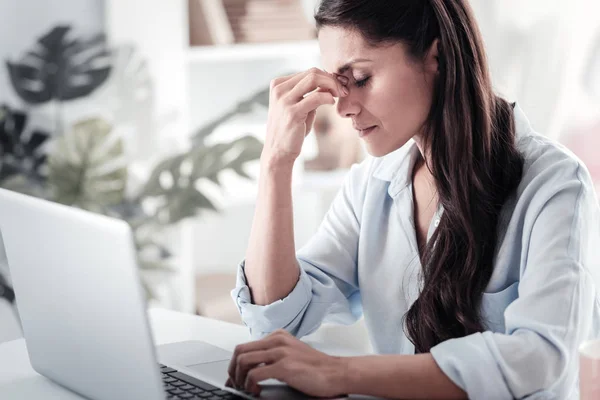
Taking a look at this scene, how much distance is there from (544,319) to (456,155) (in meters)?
0.36

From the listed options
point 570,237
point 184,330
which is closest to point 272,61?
→ point 184,330

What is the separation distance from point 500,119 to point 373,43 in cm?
25

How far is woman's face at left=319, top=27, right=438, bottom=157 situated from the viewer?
1354 mm

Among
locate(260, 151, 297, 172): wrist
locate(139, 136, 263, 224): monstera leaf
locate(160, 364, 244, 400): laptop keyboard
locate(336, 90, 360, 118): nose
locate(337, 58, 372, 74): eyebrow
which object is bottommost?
locate(139, 136, 263, 224): monstera leaf

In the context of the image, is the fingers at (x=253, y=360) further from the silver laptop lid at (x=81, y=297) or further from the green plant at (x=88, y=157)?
the green plant at (x=88, y=157)

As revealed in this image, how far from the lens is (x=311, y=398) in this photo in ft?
3.43

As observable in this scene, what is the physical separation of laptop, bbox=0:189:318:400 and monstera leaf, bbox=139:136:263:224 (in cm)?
133

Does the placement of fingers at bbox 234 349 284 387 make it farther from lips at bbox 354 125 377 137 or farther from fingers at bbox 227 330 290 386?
lips at bbox 354 125 377 137

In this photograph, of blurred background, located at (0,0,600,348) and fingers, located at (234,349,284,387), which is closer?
fingers, located at (234,349,284,387)

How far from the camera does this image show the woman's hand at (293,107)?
1396 millimetres

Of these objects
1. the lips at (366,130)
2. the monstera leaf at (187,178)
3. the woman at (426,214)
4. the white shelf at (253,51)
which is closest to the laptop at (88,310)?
the woman at (426,214)

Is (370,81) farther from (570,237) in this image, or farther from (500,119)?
(570,237)

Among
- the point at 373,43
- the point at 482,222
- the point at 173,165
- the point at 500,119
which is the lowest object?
the point at 173,165

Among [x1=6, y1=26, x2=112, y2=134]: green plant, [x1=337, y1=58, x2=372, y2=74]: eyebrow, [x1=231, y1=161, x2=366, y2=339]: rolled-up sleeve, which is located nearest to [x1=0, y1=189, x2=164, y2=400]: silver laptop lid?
[x1=231, y1=161, x2=366, y2=339]: rolled-up sleeve
